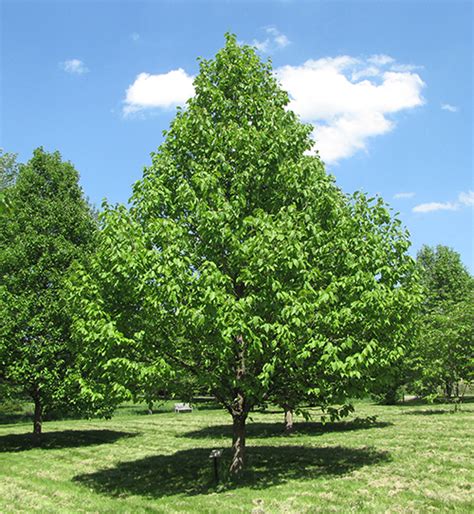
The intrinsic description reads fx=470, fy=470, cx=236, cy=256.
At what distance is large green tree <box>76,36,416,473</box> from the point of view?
36.8 feet

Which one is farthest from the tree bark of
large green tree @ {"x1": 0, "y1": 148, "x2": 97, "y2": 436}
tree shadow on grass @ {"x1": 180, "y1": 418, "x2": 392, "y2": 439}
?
tree shadow on grass @ {"x1": 180, "y1": 418, "x2": 392, "y2": 439}

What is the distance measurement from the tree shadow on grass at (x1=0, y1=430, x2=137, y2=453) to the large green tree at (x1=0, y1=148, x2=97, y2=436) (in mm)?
1254

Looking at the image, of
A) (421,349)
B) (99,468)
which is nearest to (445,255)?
(421,349)

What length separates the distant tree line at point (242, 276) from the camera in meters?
11.3

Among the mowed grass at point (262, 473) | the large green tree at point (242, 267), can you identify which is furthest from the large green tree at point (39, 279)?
the large green tree at point (242, 267)

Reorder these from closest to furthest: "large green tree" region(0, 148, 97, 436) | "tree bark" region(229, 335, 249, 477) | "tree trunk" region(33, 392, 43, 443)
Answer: "tree bark" region(229, 335, 249, 477), "large green tree" region(0, 148, 97, 436), "tree trunk" region(33, 392, 43, 443)

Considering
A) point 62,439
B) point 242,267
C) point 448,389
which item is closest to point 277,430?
point 62,439

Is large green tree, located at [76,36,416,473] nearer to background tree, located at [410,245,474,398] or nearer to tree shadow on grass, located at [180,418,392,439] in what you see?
tree shadow on grass, located at [180,418,392,439]

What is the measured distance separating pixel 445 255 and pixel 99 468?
46.2 meters

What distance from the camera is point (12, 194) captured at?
81.5 feet

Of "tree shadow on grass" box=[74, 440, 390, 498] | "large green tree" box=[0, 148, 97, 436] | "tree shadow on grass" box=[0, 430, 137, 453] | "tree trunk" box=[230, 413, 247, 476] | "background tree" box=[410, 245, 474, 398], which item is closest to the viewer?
"tree shadow on grass" box=[74, 440, 390, 498]

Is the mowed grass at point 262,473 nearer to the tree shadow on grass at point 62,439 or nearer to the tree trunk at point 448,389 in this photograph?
the tree shadow on grass at point 62,439

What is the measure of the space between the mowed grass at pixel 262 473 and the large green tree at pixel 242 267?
7.92 feet

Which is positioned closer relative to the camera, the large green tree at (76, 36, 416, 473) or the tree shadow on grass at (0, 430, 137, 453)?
the large green tree at (76, 36, 416, 473)
